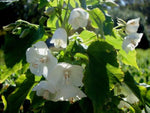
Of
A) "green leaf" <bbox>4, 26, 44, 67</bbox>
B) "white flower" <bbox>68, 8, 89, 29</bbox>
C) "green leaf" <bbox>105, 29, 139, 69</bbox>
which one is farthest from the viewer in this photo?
"green leaf" <bbox>105, 29, 139, 69</bbox>

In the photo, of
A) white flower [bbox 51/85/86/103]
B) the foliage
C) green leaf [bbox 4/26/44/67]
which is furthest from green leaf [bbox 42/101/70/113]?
green leaf [bbox 4/26/44/67]

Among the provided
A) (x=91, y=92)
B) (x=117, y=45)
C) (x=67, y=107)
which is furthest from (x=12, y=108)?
(x=117, y=45)

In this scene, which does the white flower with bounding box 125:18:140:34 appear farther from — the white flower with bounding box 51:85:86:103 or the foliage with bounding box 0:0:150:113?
the white flower with bounding box 51:85:86:103

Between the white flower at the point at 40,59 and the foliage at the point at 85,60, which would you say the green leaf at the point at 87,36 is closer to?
the foliage at the point at 85,60

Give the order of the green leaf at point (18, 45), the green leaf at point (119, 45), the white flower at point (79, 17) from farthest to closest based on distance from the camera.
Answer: the green leaf at point (119, 45), the green leaf at point (18, 45), the white flower at point (79, 17)

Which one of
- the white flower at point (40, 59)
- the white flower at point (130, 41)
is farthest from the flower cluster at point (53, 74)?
the white flower at point (130, 41)

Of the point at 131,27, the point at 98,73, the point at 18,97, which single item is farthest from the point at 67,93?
the point at 131,27

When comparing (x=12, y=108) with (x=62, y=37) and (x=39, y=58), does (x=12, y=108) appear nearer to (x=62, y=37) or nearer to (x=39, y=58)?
(x=39, y=58)

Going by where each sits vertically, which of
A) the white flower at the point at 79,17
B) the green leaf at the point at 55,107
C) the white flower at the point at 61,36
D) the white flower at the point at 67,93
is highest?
the white flower at the point at 79,17
